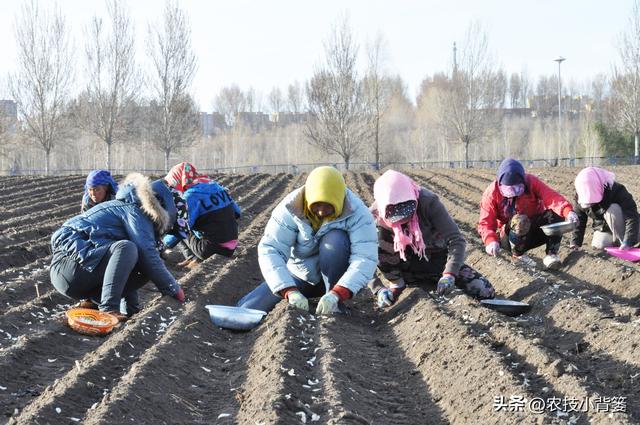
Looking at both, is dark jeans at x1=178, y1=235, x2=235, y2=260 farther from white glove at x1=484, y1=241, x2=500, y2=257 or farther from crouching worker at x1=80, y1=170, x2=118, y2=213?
white glove at x1=484, y1=241, x2=500, y2=257

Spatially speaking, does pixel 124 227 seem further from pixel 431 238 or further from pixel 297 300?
pixel 431 238

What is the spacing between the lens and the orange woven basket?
5273 millimetres

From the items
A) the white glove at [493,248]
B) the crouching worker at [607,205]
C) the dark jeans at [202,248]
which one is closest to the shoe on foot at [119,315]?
the dark jeans at [202,248]

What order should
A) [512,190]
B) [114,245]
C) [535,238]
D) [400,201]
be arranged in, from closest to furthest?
[114,245] < [400,201] < [512,190] < [535,238]

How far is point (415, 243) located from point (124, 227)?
7.14 ft

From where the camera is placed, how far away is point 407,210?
5836mm

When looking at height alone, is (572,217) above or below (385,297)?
above

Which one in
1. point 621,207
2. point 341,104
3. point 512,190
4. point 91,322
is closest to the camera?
point 91,322

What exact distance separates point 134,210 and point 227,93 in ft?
259

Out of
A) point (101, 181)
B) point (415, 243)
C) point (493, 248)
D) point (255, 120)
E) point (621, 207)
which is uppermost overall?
point (255, 120)

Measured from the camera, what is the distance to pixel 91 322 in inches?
208

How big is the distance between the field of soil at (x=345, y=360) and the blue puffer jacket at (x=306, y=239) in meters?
0.31

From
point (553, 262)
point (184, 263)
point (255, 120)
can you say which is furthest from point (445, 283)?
point (255, 120)

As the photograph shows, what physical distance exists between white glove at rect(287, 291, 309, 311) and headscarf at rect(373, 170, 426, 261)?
2.97 feet
